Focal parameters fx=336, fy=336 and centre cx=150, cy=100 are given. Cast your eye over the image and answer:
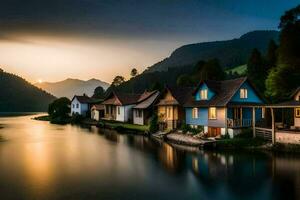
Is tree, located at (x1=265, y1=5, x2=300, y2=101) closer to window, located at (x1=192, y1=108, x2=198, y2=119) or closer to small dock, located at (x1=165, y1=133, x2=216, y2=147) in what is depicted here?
window, located at (x1=192, y1=108, x2=198, y2=119)

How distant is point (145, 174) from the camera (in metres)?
26.4

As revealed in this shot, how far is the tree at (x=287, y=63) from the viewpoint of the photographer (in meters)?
59.5

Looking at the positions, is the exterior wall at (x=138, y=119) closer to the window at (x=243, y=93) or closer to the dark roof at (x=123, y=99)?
the dark roof at (x=123, y=99)

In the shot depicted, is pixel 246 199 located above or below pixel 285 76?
below

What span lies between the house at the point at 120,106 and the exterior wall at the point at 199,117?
24.4m

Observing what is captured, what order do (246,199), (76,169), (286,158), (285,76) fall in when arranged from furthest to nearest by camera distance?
(285,76)
(286,158)
(76,169)
(246,199)

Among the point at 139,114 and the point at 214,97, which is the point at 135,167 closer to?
the point at 214,97

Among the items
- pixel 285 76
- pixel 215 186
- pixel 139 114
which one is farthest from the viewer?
pixel 139 114

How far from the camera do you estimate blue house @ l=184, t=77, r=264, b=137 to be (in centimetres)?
4175

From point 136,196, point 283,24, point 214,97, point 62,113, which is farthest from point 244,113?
point 62,113

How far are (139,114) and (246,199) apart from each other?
48.6 metres

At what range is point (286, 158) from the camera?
31.0 meters

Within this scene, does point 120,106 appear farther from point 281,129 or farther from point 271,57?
point 281,129

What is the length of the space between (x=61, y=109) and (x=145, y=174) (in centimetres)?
8426
